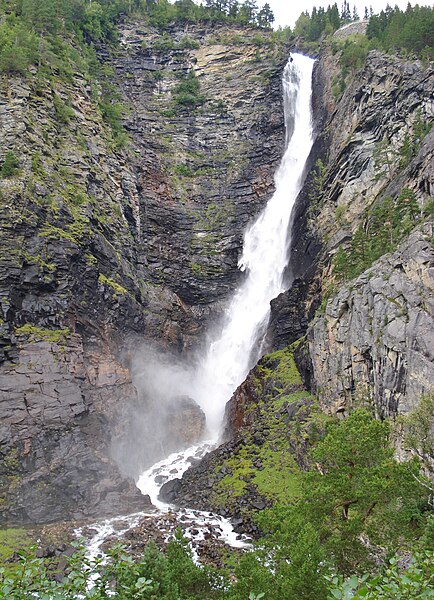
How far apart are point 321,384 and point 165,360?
65.4ft

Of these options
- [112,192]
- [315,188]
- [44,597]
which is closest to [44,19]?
[112,192]

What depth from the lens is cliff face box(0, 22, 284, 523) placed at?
3462 cm

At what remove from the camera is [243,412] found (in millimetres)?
43438

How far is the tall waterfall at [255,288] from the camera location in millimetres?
52562

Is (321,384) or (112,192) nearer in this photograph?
(321,384)

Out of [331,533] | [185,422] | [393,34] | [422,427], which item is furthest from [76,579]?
[393,34]

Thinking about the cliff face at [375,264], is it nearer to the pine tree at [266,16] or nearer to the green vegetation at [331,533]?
the green vegetation at [331,533]

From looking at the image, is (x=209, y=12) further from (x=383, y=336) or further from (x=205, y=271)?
(x=383, y=336)

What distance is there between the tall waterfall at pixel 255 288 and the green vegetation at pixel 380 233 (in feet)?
44.9

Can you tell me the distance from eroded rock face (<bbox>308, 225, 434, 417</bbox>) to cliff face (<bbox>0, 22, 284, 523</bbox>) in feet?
52.4

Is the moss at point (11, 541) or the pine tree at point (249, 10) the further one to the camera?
the pine tree at point (249, 10)

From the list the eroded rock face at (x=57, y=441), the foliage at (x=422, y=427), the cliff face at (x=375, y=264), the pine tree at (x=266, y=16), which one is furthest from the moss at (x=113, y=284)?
the pine tree at (x=266, y=16)

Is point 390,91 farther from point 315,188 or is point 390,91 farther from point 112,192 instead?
point 112,192

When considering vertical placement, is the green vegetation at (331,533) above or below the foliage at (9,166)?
below
